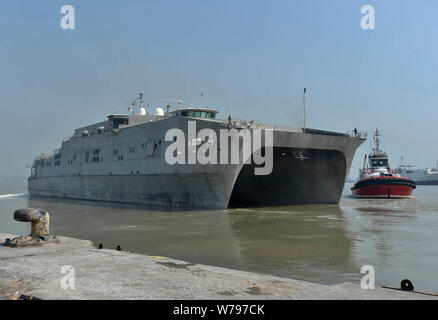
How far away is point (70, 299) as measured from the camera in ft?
16.7

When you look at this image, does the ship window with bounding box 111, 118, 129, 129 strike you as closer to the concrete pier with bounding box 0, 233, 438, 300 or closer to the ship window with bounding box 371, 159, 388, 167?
the concrete pier with bounding box 0, 233, 438, 300

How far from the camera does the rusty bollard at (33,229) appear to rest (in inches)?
380

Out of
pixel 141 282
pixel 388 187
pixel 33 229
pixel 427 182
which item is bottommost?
pixel 427 182

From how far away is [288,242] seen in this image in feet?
43.6

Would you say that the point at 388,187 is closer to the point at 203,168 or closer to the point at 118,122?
the point at 203,168

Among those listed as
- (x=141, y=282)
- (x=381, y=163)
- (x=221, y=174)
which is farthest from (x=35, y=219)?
(x=381, y=163)

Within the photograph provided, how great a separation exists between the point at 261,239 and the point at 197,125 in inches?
472

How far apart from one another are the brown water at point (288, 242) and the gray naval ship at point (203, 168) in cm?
488

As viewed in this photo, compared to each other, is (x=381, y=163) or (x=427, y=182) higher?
(x=381, y=163)

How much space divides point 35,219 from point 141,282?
543 centimetres

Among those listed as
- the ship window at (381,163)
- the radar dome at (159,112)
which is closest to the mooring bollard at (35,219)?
the radar dome at (159,112)
